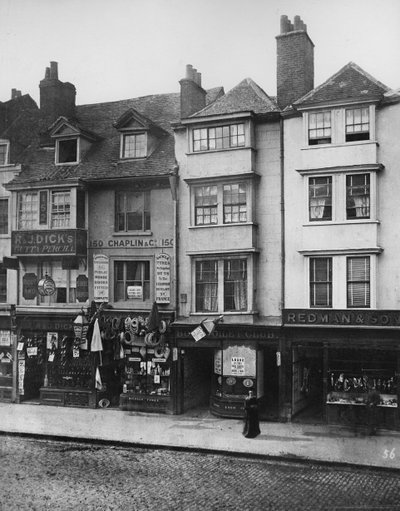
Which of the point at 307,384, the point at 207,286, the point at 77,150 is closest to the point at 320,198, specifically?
the point at 207,286

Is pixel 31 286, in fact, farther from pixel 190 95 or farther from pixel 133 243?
pixel 190 95

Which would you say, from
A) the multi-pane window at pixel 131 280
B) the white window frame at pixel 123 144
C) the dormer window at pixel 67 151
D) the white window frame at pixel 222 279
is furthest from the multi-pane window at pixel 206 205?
the dormer window at pixel 67 151

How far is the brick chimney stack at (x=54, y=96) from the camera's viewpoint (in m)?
27.9

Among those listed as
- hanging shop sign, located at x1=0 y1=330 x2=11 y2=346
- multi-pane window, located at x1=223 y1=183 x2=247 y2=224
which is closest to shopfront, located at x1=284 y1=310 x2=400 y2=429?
multi-pane window, located at x1=223 y1=183 x2=247 y2=224

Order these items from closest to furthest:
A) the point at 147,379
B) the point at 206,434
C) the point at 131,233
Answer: the point at 206,434, the point at 147,379, the point at 131,233

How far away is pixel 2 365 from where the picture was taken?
26.4 metres

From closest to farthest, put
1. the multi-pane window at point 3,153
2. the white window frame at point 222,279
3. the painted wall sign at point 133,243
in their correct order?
1. the white window frame at point 222,279
2. the painted wall sign at point 133,243
3. the multi-pane window at point 3,153

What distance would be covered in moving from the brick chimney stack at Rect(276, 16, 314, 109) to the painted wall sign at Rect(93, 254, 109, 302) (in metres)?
9.86

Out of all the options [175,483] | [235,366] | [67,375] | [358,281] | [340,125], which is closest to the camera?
[175,483]

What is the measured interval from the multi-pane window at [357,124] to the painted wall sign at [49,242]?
11727 mm

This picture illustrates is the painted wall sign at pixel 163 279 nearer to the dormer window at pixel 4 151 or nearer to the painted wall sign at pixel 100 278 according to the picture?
the painted wall sign at pixel 100 278

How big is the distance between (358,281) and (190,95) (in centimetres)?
1077

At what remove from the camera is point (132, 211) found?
24.5 metres

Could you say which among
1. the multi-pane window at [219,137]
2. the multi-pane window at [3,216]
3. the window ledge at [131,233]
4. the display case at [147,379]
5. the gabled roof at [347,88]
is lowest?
the display case at [147,379]
